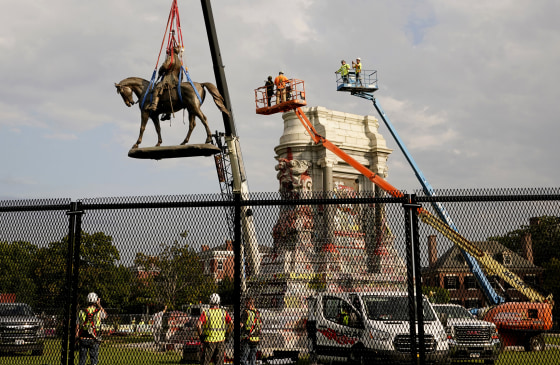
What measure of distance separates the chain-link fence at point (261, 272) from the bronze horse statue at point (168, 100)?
19.7 feet

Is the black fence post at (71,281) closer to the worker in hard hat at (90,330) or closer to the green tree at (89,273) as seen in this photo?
the green tree at (89,273)

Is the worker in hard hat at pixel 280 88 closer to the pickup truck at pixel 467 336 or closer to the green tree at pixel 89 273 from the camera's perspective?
the pickup truck at pixel 467 336

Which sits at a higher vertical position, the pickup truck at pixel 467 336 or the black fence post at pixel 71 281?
the black fence post at pixel 71 281

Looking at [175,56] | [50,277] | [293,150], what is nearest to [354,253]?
→ [50,277]

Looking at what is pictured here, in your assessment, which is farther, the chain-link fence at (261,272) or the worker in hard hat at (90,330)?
the worker in hard hat at (90,330)

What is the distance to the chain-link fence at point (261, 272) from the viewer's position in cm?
892

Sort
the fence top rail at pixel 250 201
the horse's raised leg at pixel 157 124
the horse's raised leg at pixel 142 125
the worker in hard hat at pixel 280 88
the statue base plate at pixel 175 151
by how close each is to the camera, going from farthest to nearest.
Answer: the worker in hard hat at pixel 280 88 < the horse's raised leg at pixel 157 124 < the horse's raised leg at pixel 142 125 < the statue base plate at pixel 175 151 < the fence top rail at pixel 250 201

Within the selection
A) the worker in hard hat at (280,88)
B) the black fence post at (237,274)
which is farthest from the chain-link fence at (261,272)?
the worker in hard hat at (280,88)

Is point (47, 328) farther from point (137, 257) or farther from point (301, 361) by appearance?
point (301, 361)

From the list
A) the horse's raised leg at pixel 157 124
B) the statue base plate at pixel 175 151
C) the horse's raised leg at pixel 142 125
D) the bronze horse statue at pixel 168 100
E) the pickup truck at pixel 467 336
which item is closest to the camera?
the pickup truck at pixel 467 336

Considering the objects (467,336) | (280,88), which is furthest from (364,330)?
(280,88)

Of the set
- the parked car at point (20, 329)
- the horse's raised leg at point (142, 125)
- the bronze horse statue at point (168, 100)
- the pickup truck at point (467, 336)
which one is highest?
the bronze horse statue at point (168, 100)

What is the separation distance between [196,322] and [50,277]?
245 centimetres

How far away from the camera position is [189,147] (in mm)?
15898
